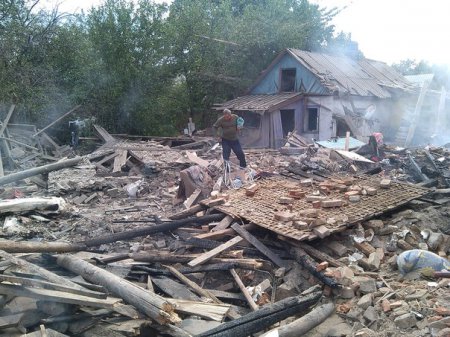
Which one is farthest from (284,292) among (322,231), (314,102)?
(314,102)

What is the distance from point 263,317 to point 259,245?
199 centimetres

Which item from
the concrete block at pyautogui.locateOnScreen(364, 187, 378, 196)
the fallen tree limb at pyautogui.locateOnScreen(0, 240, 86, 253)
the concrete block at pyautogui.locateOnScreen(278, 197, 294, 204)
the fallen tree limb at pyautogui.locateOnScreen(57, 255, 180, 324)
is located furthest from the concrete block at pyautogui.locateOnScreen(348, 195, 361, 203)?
the fallen tree limb at pyautogui.locateOnScreen(0, 240, 86, 253)

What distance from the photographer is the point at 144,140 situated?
1931 centimetres

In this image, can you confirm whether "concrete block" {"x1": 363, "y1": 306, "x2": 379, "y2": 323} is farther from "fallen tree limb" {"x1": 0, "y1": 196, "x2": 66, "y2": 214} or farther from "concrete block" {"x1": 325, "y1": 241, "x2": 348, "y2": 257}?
"fallen tree limb" {"x1": 0, "y1": 196, "x2": 66, "y2": 214}

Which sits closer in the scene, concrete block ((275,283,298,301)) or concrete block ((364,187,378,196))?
concrete block ((275,283,298,301))

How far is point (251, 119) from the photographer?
21.4 m

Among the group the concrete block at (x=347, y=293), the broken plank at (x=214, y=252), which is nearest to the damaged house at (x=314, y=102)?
the broken plank at (x=214, y=252)

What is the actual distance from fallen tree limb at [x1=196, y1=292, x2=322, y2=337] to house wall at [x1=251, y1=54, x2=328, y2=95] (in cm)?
1596

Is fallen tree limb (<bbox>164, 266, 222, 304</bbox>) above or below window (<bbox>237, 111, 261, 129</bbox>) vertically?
below

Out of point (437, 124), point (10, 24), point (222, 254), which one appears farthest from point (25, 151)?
point (437, 124)

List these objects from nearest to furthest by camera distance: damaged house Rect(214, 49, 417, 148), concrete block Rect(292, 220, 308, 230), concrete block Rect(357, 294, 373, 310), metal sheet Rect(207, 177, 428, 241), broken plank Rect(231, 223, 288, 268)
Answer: concrete block Rect(357, 294, 373, 310) < broken plank Rect(231, 223, 288, 268) < concrete block Rect(292, 220, 308, 230) < metal sheet Rect(207, 177, 428, 241) < damaged house Rect(214, 49, 417, 148)

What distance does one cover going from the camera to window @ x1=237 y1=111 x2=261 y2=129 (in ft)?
68.4

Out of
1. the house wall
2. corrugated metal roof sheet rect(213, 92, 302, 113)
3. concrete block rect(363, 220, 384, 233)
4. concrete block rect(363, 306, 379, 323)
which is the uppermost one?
the house wall

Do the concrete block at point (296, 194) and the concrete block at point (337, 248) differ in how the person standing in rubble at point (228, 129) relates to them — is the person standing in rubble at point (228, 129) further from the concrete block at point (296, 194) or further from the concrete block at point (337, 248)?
the concrete block at point (337, 248)
